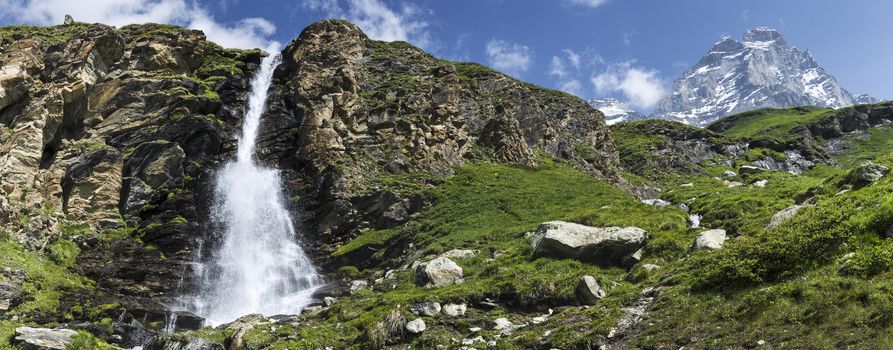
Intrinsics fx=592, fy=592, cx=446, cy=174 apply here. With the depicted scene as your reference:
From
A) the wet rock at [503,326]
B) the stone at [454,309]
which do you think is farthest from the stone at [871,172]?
the stone at [454,309]

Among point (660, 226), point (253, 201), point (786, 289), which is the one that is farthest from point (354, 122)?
point (786, 289)

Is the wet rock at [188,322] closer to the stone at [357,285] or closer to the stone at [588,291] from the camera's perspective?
the stone at [357,285]

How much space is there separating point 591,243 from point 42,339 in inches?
1056

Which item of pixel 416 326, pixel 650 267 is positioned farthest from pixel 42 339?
pixel 650 267

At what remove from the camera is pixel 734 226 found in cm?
3356

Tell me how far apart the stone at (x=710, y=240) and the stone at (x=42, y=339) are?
2965 centimetres

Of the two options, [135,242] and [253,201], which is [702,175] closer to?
[253,201]

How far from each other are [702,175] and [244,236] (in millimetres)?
80463

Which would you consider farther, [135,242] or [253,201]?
[253,201]

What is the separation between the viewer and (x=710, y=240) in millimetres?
29297

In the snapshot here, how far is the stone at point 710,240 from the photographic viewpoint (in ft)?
94.4

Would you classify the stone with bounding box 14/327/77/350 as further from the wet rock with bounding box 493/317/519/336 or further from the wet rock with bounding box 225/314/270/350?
the wet rock with bounding box 493/317/519/336

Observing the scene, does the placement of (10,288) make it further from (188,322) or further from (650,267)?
(650,267)

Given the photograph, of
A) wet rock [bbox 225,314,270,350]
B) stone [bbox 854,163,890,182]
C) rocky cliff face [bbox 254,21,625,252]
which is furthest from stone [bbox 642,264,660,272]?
rocky cliff face [bbox 254,21,625,252]
